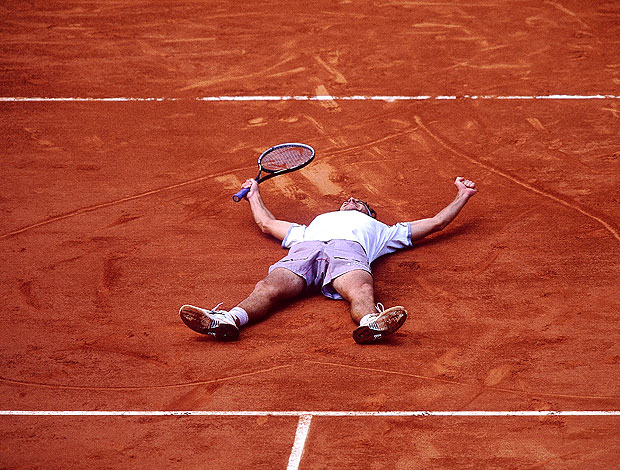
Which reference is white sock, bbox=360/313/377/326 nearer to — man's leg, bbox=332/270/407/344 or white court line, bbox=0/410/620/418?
man's leg, bbox=332/270/407/344

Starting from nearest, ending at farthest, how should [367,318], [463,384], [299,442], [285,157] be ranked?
[299,442] < [463,384] < [367,318] < [285,157]

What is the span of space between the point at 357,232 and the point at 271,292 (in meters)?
1.04

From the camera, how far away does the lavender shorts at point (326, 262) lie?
25.4ft

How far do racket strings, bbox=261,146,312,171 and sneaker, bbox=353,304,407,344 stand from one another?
2520 millimetres

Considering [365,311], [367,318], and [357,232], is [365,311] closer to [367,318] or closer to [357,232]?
[367,318]

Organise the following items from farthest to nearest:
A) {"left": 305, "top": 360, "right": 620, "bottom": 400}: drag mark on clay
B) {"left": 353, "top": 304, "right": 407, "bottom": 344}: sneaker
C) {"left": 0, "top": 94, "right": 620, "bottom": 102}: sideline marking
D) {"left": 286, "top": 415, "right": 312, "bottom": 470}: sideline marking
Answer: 1. {"left": 0, "top": 94, "right": 620, "bottom": 102}: sideline marking
2. {"left": 353, "top": 304, "right": 407, "bottom": 344}: sneaker
3. {"left": 305, "top": 360, "right": 620, "bottom": 400}: drag mark on clay
4. {"left": 286, "top": 415, "right": 312, "bottom": 470}: sideline marking

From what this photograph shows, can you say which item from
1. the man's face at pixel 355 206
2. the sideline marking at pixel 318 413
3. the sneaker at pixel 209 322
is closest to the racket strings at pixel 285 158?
the man's face at pixel 355 206

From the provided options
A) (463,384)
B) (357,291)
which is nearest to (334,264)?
(357,291)

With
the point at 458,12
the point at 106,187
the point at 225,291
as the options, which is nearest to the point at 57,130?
the point at 106,187

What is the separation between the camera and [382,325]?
22.8 ft

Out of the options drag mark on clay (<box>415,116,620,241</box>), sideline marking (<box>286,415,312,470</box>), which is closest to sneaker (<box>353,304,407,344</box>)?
sideline marking (<box>286,415,312,470</box>)

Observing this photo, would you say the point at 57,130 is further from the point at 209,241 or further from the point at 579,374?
the point at 579,374

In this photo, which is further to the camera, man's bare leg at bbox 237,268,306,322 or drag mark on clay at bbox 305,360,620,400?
man's bare leg at bbox 237,268,306,322

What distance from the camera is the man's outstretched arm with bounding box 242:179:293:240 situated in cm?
859
